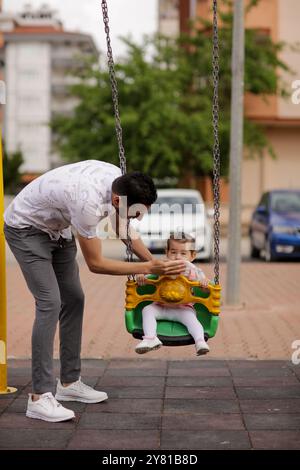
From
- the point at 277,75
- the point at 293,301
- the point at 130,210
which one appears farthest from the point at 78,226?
the point at 277,75

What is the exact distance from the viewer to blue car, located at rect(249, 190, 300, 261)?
18.7 metres

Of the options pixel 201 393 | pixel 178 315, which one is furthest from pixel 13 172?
pixel 178 315

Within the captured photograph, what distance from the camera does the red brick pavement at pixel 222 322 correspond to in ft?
27.6

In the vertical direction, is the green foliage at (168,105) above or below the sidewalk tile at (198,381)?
above

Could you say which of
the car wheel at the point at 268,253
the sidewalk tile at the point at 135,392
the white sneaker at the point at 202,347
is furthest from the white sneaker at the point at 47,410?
the car wheel at the point at 268,253

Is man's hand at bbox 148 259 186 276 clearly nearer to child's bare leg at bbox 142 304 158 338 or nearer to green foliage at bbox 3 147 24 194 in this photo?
child's bare leg at bbox 142 304 158 338

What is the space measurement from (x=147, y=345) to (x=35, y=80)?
89989mm

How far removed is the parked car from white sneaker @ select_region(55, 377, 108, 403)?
11634mm

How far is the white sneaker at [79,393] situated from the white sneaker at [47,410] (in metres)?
0.47

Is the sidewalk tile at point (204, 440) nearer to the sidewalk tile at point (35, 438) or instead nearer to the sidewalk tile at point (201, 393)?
the sidewalk tile at point (35, 438)

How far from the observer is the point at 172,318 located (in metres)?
6.34

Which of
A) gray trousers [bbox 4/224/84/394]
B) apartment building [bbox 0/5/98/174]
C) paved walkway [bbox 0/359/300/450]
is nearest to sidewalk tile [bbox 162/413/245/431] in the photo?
paved walkway [bbox 0/359/300/450]

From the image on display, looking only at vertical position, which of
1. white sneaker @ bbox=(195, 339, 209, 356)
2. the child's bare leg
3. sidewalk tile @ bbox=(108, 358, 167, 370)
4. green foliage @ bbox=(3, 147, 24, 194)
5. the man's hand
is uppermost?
the man's hand

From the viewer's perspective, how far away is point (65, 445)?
5070mm
